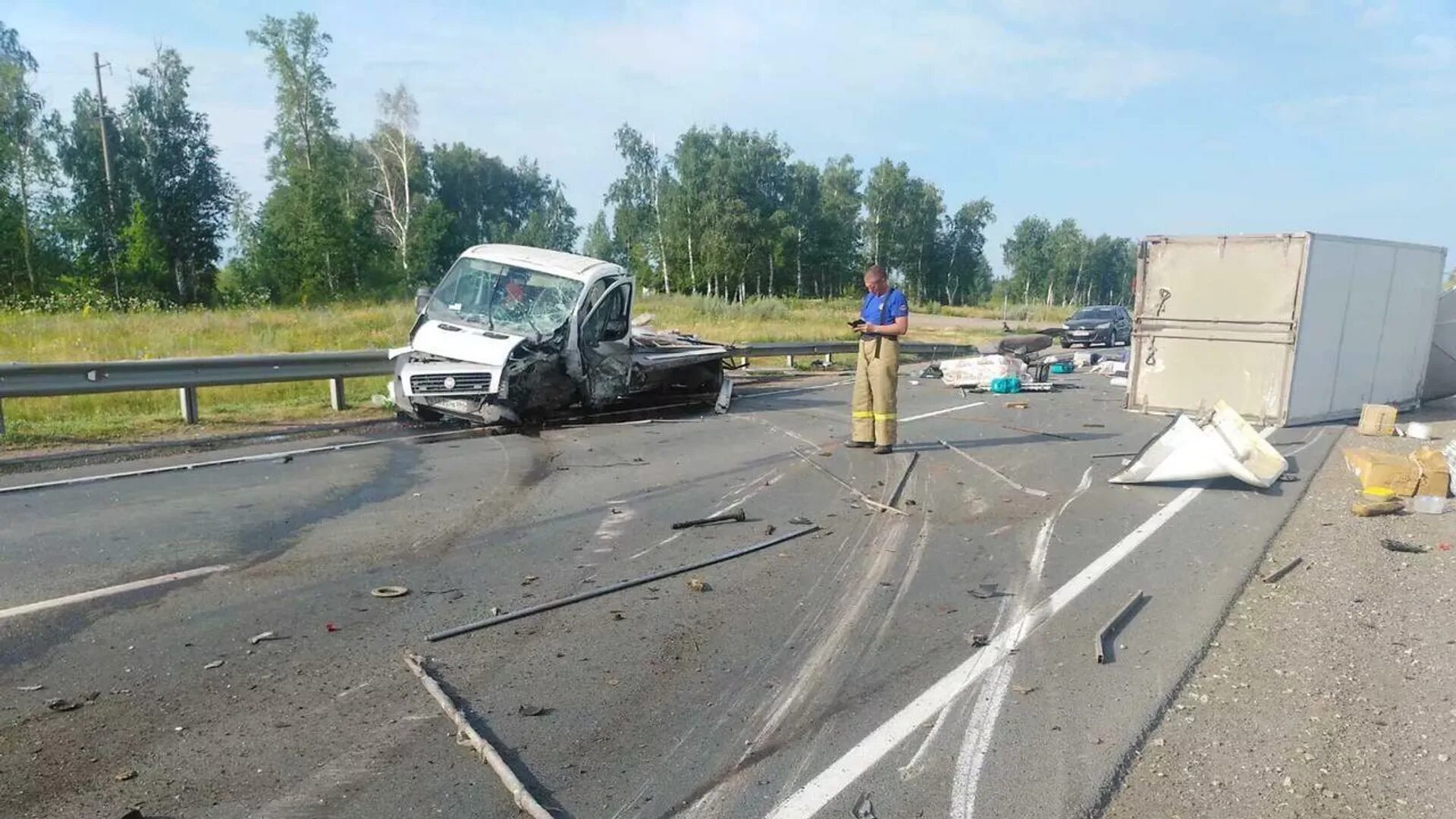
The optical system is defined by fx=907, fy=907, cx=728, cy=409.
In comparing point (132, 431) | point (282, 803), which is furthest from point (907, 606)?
point (132, 431)

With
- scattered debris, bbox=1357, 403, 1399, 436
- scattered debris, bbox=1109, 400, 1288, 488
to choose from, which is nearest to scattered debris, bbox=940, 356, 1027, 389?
scattered debris, bbox=1357, 403, 1399, 436

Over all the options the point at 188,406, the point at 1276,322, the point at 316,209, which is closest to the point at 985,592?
the point at 1276,322

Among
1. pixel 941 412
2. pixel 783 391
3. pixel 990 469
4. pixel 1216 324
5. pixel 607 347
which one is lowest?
pixel 783 391

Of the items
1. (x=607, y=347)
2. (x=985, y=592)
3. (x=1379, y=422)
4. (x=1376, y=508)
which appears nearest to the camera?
(x=985, y=592)

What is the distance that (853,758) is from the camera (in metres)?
3.23

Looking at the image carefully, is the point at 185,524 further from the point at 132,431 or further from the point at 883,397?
the point at 883,397

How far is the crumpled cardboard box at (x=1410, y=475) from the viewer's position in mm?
7332

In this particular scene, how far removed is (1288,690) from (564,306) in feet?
28.5

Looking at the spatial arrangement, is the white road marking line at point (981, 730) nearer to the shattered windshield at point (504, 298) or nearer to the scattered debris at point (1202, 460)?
the scattered debris at point (1202, 460)

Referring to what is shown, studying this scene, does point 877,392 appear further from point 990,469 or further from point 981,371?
point 981,371

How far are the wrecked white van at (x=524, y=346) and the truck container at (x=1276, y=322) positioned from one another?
6.59 meters

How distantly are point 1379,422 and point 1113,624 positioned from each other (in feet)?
30.8

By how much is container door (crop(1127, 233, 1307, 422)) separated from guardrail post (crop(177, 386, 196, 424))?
12.2 meters

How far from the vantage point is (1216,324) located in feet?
39.9
